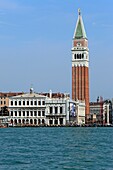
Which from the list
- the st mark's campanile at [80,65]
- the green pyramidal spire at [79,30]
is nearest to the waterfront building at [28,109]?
the st mark's campanile at [80,65]

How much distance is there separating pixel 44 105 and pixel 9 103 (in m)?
6.89

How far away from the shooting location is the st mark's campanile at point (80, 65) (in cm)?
11538

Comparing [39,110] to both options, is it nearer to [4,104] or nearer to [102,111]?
[4,104]

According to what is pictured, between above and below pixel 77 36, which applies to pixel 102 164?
below

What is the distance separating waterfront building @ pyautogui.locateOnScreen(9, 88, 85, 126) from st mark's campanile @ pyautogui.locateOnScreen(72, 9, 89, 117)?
485cm

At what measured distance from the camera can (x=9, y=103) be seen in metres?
112

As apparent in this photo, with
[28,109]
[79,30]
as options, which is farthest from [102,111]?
[28,109]

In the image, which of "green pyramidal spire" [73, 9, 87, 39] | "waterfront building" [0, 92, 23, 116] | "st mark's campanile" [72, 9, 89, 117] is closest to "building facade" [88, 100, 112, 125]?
"st mark's campanile" [72, 9, 89, 117]

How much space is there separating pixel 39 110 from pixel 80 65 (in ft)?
46.7

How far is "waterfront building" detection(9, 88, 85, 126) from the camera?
360ft

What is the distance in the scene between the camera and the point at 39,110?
11031 centimetres

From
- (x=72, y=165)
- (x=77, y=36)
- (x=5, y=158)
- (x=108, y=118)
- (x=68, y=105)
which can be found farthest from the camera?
(x=108, y=118)

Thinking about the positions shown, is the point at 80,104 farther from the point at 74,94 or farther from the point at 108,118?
the point at 108,118

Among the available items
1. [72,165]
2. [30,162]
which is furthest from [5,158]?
[72,165]
